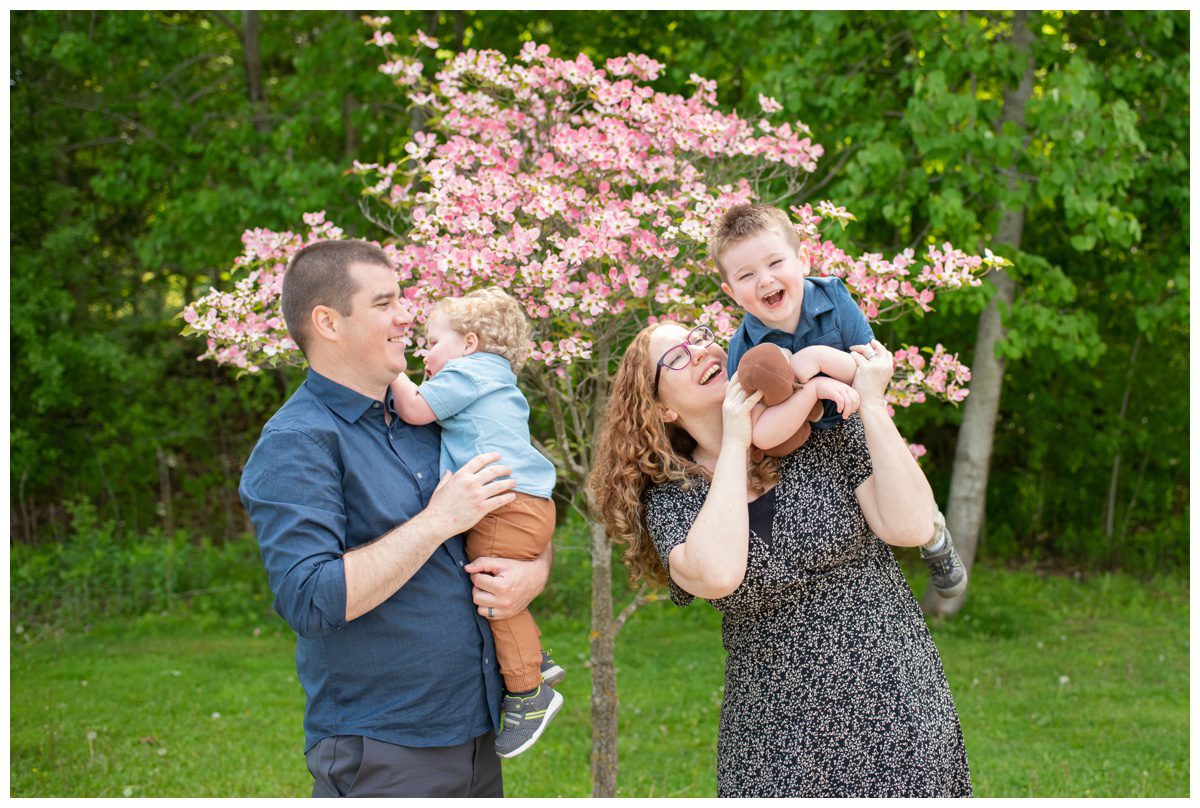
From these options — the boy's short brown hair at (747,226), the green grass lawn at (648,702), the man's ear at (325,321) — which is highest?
the boy's short brown hair at (747,226)

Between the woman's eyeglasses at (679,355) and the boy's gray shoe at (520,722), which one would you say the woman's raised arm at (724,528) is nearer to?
the woman's eyeglasses at (679,355)

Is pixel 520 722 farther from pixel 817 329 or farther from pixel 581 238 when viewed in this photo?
pixel 581 238

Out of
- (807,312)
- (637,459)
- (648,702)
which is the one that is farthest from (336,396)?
(648,702)

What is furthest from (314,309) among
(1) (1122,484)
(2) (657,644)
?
(1) (1122,484)

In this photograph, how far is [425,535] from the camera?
6.82 feet

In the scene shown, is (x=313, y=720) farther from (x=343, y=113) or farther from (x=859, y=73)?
(x=343, y=113)

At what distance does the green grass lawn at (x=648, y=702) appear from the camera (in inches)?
208

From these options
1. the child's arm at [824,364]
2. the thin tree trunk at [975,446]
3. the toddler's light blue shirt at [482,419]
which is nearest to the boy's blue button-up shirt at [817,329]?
the child's arm at [824,364]

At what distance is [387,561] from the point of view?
202 cm

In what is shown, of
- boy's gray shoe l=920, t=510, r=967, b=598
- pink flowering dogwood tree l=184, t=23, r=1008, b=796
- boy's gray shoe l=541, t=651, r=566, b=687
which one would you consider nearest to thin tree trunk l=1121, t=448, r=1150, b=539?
pink flowering dogwood tree l=184, t=23, r=1008, b=796

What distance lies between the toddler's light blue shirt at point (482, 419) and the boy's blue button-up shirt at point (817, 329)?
1.64ft

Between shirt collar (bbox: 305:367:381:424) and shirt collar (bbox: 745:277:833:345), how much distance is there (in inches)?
35.5

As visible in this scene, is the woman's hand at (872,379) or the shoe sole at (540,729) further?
the shoe sole at (540,729)

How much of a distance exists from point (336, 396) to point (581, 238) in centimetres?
142
